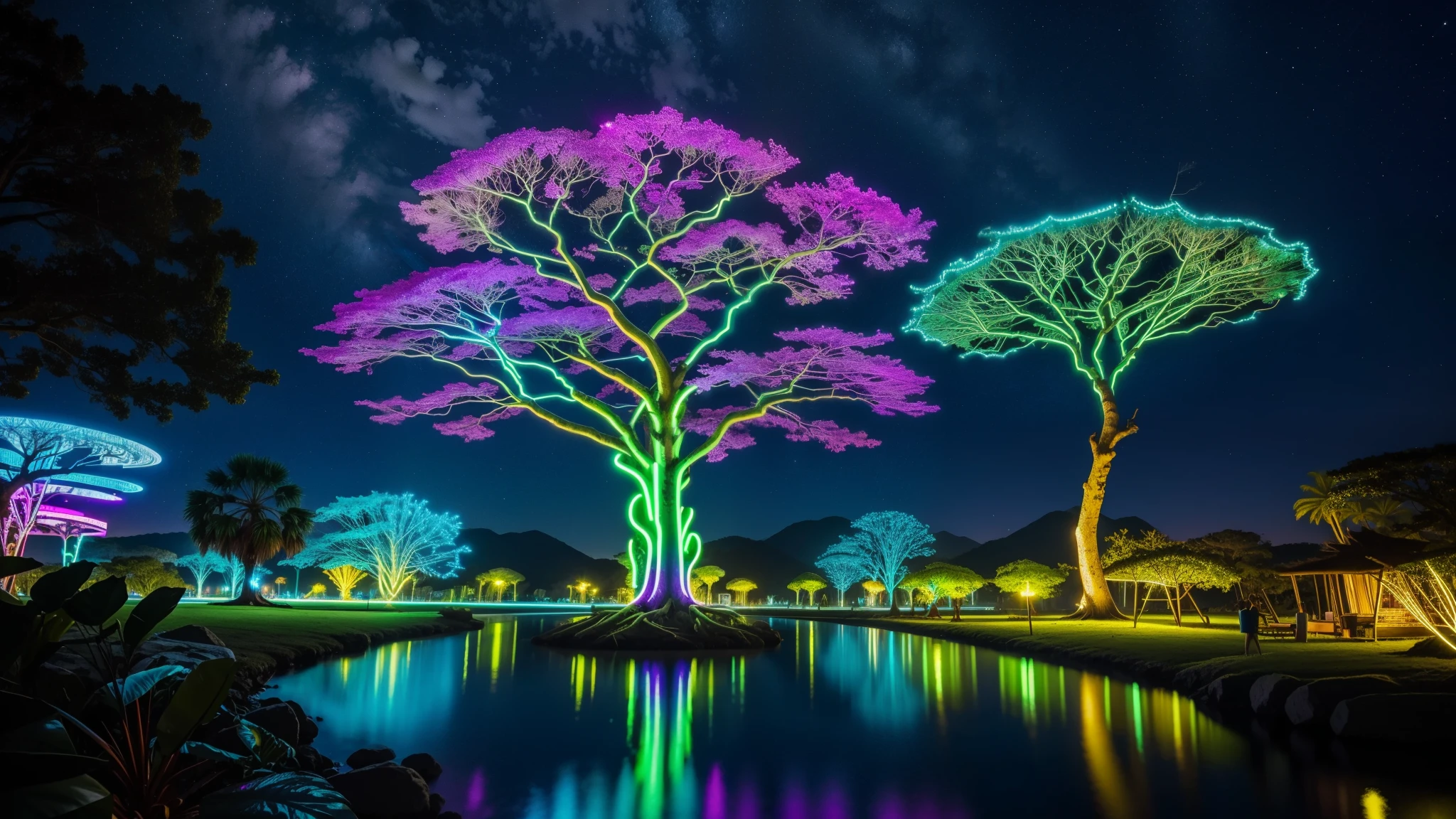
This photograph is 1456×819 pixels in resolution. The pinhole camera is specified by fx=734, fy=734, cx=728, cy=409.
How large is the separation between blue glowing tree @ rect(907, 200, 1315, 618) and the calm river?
1560 centimetres

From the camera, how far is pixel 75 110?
8969 millimetres

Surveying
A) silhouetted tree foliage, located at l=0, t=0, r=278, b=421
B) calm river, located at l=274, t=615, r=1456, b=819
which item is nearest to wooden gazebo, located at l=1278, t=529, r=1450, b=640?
calm river, located at l=274, t=615, r=1456, b=819

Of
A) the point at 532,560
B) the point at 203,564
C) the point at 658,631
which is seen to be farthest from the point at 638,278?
the point at 532,560

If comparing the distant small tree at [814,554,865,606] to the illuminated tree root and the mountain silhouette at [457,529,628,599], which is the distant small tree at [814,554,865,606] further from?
the mountain silhouette at [457,529,628,599]

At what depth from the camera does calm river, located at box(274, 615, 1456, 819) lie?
5.46 m

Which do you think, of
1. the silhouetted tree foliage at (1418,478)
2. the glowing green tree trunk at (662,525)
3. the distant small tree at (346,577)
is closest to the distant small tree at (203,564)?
the distant small tree at (346,577)

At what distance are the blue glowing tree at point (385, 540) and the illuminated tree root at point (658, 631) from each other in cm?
1985

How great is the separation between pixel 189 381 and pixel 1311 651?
20269 millimetres

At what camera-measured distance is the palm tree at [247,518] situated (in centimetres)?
3138

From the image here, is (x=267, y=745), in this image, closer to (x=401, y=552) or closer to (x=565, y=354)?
(x=565, y=354)

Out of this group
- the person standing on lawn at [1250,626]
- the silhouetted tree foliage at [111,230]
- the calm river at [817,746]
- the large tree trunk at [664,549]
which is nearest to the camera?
the calm river at [817,746]

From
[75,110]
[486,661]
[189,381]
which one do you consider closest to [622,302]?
[486,661]

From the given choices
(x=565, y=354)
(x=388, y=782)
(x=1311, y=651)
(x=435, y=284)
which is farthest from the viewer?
(x=565, y=354)

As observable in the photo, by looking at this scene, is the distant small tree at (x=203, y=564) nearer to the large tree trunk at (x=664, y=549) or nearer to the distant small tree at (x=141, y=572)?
the distant small tree at (x=141, y=572)
